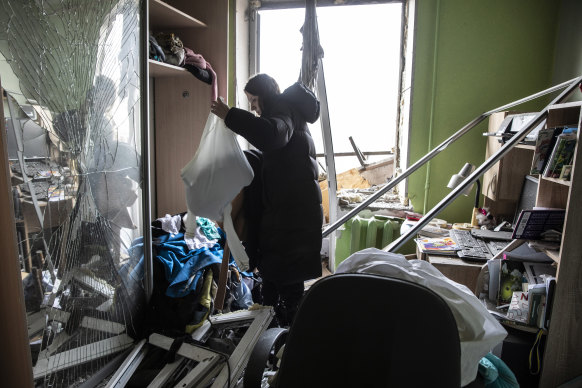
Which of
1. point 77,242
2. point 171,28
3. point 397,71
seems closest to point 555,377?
point 77,242

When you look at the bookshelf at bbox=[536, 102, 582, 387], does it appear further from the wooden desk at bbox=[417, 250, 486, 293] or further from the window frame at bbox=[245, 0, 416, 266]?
the window frame at bbox=[245, 0, 416, 266]

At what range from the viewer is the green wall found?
104 inches

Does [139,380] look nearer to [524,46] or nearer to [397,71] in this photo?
[397,71]

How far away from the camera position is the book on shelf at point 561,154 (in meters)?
1.46

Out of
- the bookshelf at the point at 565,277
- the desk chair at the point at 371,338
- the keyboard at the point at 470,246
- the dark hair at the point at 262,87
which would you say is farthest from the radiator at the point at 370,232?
the desk chair at the point at 371,338

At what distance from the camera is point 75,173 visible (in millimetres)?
1240

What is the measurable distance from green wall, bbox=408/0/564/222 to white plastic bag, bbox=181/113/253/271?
1.81 meters

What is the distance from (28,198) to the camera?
105 centimetres

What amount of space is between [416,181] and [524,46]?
120 cm

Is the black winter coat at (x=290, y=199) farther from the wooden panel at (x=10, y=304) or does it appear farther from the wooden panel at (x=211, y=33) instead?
the wooden panel at (x=211, y=33)

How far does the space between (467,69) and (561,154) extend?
1.51 meters

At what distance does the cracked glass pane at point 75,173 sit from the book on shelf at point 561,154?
67.7 inches

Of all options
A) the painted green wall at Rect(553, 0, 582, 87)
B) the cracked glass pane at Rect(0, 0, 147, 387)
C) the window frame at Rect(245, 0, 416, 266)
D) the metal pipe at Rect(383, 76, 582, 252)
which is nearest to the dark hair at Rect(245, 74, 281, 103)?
the cracked glass pane at Rect(0, 0, 147, 387)

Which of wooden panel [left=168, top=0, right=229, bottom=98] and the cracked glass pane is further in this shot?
wooden panel [left=168, top=0, right=229, bottom=98]
